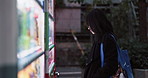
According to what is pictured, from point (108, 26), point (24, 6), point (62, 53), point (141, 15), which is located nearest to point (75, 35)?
point (62, 53)

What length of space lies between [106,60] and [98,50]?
0.51 ft

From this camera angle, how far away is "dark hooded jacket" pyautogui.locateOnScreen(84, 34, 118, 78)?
2742 millimetres

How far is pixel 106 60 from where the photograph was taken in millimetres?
2750

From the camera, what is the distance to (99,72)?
279cm

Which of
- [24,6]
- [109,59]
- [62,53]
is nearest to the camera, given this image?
[24,6]

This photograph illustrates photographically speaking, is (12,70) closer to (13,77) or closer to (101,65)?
(13,77)

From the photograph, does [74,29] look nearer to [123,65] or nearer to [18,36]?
[123,65]

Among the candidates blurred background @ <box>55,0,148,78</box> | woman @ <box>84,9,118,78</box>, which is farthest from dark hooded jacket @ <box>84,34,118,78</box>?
blurred background @ <box>55,0,148,78</box>

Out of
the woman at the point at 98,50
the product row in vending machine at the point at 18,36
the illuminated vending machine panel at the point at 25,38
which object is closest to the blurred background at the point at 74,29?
the woman at the point at 98,50

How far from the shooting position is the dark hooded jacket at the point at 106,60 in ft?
9.00

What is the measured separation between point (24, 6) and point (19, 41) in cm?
21

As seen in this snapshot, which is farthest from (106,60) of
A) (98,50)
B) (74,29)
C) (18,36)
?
(74,29)

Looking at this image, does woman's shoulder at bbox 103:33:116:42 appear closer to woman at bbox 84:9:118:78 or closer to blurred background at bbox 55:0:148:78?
woman at bbox 84:9:118:78

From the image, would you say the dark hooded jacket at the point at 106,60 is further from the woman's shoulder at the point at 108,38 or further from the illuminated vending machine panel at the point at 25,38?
the illuminated vending machine panel at the point at 25,38
